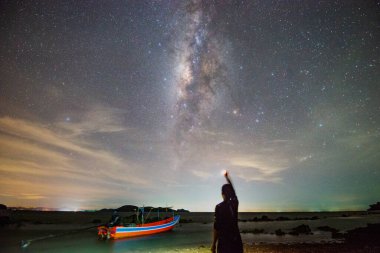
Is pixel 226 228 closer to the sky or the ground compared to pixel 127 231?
closer to the sky

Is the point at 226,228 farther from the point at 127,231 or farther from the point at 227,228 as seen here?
the point at 127,231

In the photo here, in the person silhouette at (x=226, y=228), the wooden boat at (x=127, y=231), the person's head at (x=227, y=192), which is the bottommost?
the wooden boat at (x=127, y=231)

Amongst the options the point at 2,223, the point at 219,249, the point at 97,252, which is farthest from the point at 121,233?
the point at 2,223

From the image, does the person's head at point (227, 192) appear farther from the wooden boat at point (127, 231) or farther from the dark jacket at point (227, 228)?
the wooden boat at point (127, 231)

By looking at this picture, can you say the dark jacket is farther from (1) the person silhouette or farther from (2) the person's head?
(2) the person's head

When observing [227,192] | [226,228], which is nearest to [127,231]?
[226,228]

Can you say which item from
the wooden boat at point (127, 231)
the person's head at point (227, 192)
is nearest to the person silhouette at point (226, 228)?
the person's head at point (227, 192)

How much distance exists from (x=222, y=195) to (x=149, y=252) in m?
22.2

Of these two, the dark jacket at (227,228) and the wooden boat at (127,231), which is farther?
the wooden boat at (127,231)

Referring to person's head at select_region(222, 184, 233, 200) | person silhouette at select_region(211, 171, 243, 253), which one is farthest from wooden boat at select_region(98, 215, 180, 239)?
person's head at select_region(222, 184, 233, 200)

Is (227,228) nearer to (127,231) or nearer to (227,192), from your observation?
(227,192)

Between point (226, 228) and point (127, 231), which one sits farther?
point (127, 231)

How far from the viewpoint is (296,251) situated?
20453mm

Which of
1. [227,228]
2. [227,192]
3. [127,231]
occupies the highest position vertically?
[227,192]
